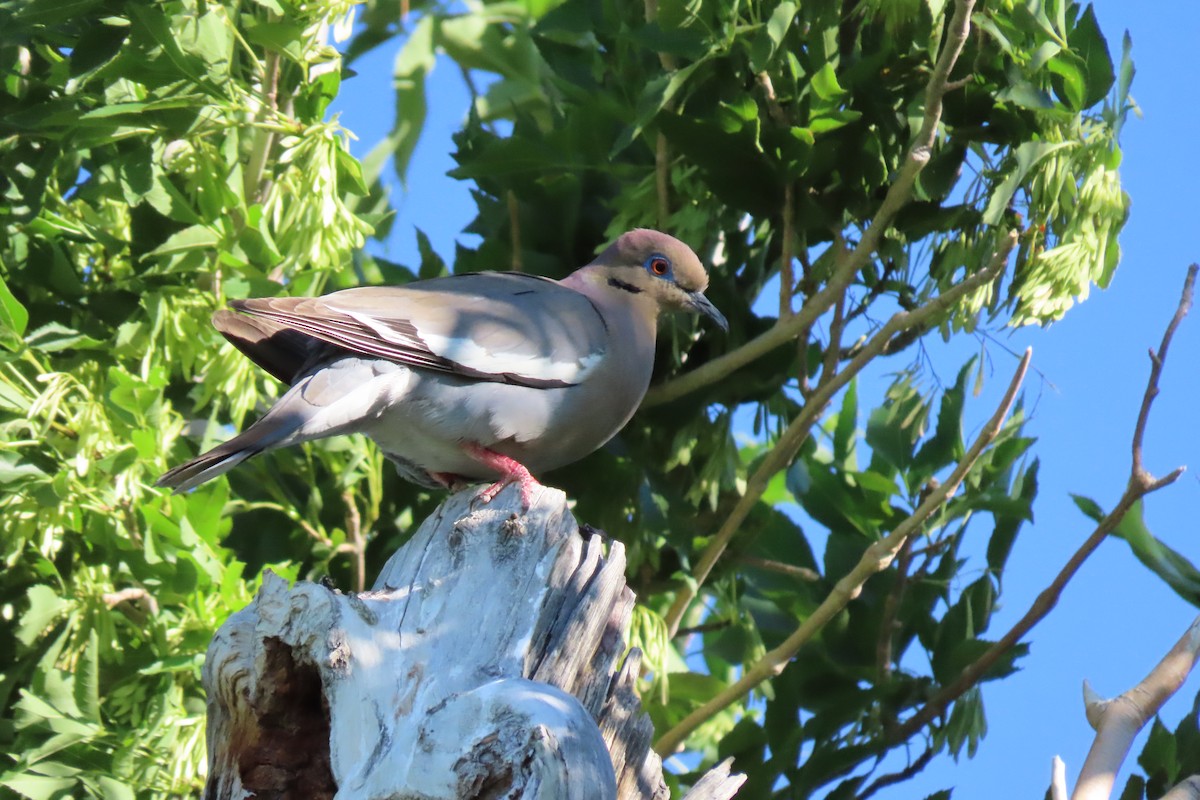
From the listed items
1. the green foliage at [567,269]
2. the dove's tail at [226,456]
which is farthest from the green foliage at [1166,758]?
the dove's tail at [226,456]

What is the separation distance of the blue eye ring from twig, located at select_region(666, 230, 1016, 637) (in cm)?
66

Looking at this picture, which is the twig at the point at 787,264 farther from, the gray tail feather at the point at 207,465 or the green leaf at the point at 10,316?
the green leaf at the point at 10,316

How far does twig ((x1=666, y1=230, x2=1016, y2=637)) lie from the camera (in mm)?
4289

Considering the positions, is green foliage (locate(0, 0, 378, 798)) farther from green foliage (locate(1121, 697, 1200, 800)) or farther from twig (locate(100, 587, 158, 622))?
green foliage (locate(1121, 697, 1200, 800))

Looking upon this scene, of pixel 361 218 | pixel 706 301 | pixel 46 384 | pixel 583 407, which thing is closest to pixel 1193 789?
pixel 583 407

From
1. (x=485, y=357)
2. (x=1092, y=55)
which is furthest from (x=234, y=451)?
(x=1092, y=55)

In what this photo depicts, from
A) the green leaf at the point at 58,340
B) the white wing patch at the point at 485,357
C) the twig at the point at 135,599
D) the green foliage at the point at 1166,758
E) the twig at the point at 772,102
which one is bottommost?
the twig at the point at 135,599

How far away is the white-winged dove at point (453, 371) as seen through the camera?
3975mm

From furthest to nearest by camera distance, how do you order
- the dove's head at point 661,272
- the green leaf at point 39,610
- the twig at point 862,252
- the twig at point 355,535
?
1. the twig at point 355,535
2. the dove's head at point 661,272
3. the green leaf at point 39,610
4. the twig at point 862,252

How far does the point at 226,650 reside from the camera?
3205mm

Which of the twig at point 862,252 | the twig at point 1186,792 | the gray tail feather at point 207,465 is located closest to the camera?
the twig at point 1186,792

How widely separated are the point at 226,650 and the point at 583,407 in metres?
1.50

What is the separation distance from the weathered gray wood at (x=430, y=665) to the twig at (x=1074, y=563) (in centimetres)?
144

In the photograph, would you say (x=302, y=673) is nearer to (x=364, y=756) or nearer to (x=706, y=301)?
(x=364, y=756)
